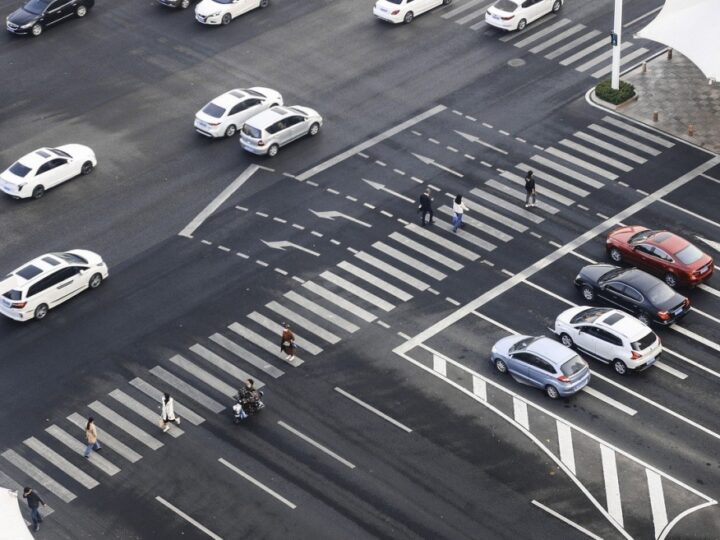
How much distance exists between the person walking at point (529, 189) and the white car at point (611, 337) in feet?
30.8

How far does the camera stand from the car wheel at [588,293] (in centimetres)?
6159

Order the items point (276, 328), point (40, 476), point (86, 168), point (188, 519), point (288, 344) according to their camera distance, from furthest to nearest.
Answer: point (86, 168) → point (276, 328) → point (288, 344) → point (40, 476) → point (188, 519)

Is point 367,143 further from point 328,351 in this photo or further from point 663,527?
point 663,527

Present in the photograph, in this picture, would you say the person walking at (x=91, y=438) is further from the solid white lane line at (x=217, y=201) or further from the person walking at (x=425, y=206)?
the person walking at (x=425, y=206)

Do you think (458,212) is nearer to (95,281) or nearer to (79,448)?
(95,281)

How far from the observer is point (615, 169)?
70.7 m

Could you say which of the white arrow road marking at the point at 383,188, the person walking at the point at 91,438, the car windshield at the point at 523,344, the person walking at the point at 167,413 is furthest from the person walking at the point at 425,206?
the person walking at the point at 91,438

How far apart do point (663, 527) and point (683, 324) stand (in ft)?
40.2

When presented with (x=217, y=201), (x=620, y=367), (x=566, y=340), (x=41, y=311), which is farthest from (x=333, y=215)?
(x=620, y=367)

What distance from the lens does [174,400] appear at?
5791cm

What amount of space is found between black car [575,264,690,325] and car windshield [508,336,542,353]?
4.89 metres

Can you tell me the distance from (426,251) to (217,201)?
11347 millimetres

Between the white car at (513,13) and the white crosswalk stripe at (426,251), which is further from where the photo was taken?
the white car at (513,13)

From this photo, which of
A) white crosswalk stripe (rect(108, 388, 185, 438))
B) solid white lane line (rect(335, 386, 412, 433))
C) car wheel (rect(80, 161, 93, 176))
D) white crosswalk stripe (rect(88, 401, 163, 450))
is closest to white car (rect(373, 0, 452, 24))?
car wheel (rect(80, 161, 93, 176))
